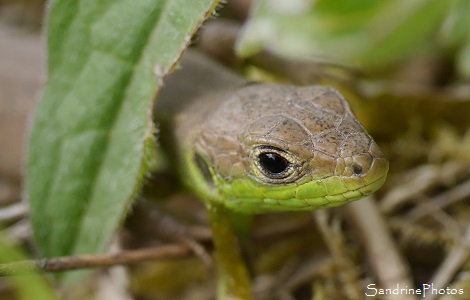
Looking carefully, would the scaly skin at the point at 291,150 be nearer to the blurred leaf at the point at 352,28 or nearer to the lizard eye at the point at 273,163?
the lizard eye at the point at 273,163

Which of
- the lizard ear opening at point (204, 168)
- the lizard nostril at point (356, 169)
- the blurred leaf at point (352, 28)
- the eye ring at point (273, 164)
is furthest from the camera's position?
the blurred leaf at point (352, 28)

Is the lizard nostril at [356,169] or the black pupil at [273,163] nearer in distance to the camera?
the lizard nostril at [356,169]

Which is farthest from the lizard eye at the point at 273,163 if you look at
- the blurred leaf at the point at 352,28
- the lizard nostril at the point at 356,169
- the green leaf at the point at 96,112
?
the blurred leaf at the point at 352,28

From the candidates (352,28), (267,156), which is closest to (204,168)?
(267,156)

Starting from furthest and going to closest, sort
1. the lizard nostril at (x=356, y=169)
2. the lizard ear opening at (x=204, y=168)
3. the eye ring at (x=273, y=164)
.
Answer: the lizard ear opening at (x=204, y=168), the eye ring at (x=273, y=164), the lizard nostril at (x=356, y=169)

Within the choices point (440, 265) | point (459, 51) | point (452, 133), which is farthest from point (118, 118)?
point (459, 51)

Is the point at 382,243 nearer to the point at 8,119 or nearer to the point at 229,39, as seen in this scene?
the point at 229,39
